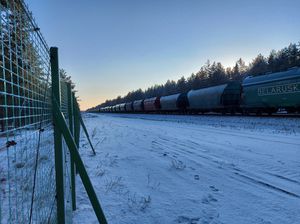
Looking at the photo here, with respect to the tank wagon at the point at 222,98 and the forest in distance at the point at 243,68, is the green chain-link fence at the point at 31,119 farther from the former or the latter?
the forest in distance at the point at 243,68

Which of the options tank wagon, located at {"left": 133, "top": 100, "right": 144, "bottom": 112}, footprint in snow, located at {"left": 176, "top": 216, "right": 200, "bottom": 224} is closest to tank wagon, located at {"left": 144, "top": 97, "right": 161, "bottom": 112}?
tank wagon, located at {"left": 133, "top": 100, "right": 144, "bottom": 112}

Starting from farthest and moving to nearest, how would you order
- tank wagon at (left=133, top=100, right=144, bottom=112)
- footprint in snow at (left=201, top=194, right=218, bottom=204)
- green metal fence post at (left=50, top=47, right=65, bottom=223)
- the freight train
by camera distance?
tank wagon at (left=133, top=100, right=144, bottom=112), the freight train, footprint in snow at (left=201, top=194, right=218, bottom=204), green metal fence post at (left=50, top=47, right=65, bottom=223)

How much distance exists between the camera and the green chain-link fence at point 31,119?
1508 millimetres

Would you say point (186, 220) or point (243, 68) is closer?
point (186, 220)

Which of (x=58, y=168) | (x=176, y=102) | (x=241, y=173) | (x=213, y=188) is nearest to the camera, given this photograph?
(x=58, y=168)

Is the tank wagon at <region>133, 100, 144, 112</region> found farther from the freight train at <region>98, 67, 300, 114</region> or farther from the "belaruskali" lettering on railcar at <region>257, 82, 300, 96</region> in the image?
the "belaruskali" lettering on railcar at <region>257, 82, 300, 96</region>

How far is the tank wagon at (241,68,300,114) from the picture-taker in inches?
797

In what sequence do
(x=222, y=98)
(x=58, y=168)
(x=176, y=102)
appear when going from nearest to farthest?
(x=58, y=168) < (x=222, y=98) < (x=176, y=102)

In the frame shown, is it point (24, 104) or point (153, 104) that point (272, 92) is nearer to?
point (24, 104)

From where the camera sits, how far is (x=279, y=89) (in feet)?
70.7

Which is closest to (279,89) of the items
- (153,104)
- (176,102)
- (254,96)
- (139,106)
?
(254,96)

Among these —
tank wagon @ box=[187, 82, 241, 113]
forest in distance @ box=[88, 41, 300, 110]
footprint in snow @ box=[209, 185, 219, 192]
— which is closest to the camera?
footprint in snow @ box=[209, 185, 219, 192]

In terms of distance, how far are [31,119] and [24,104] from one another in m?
0.23

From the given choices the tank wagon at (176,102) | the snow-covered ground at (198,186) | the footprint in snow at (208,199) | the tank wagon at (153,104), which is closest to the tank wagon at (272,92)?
the tank wagon at (176,102)
